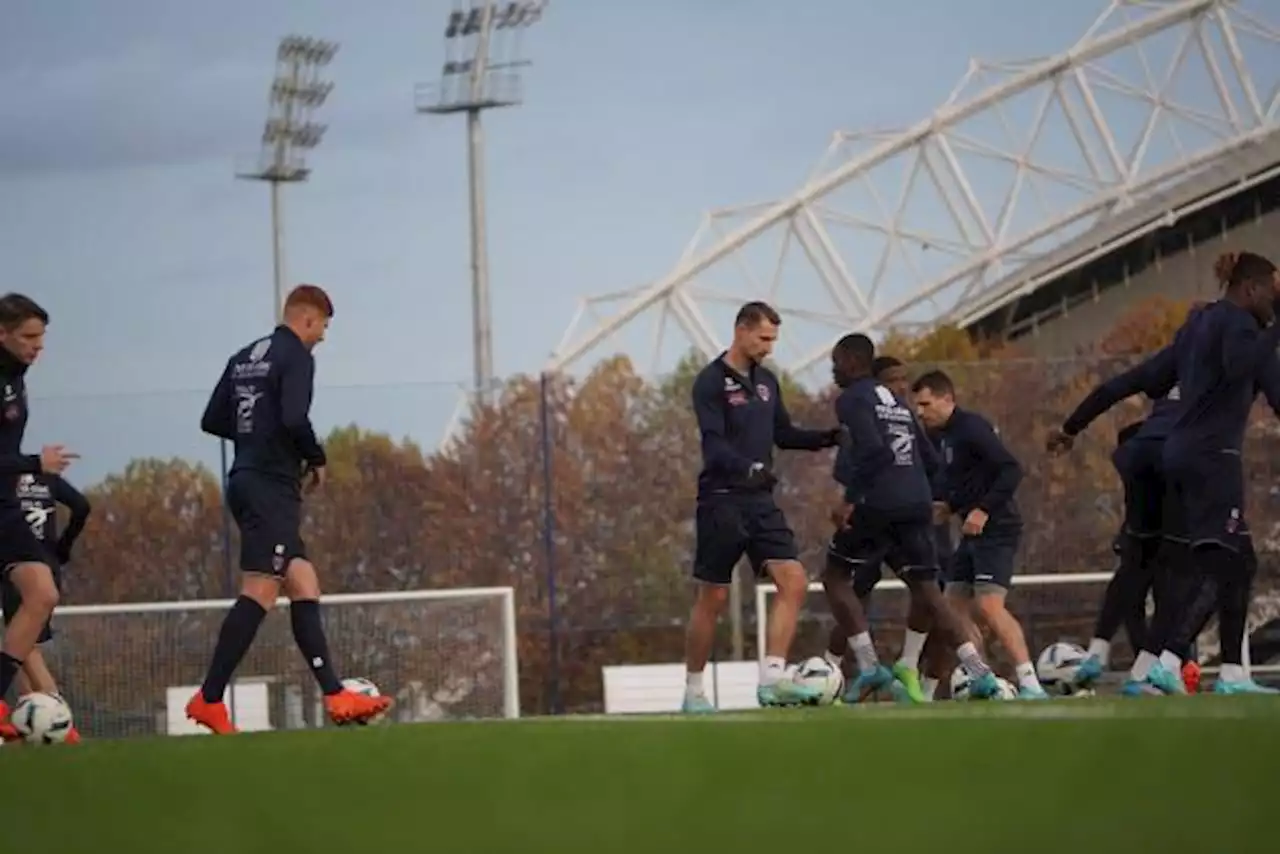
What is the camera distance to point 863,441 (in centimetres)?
1337

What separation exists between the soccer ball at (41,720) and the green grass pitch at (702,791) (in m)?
2.82

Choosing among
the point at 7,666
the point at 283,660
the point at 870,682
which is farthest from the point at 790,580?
the point at 283,660

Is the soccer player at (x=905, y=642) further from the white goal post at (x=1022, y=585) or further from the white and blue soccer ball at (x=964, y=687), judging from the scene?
the white goal post at (x=1022, y=585)

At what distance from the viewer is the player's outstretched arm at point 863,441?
43.9ft

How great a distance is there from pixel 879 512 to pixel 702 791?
24.7 feet

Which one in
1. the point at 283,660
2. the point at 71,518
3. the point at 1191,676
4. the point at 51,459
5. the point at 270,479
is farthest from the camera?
the point at 283,660

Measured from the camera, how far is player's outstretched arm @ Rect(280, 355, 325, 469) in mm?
11414

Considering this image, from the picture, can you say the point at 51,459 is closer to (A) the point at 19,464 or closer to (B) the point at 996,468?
(A) the point at 19,464

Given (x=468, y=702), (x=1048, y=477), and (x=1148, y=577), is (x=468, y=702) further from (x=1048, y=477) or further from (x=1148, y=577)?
(x=1148, y=577)

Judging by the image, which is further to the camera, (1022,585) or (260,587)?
(1022,585)

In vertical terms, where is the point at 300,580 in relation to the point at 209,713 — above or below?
above

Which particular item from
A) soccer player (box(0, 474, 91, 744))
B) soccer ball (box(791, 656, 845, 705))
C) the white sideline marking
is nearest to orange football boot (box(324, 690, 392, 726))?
the white sideline marking

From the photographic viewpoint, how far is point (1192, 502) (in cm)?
1174

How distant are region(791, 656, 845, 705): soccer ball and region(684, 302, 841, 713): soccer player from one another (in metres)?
0.04
